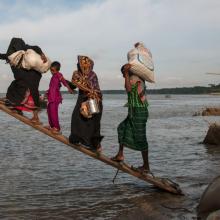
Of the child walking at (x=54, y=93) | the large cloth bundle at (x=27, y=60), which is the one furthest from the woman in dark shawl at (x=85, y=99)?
the large cloth bundle at (x=27, y=60)

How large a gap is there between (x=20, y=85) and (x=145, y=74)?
6.88 ft

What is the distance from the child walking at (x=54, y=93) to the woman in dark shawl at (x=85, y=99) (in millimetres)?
248

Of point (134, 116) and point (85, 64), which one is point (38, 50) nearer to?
point (85, 64)

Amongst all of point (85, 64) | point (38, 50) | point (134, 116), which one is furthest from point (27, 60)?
point (134, 116)

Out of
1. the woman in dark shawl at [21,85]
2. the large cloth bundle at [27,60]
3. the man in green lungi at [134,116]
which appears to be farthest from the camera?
the man in green lungi at [134,116]

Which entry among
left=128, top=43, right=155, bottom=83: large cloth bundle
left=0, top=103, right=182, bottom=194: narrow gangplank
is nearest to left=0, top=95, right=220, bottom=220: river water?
left=0, top=103, right=182, bottom=194: narrow gangplank

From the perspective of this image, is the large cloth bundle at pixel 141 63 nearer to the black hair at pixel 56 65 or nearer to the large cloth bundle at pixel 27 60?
the black hair at pixel 56 65

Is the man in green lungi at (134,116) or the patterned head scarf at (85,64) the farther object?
the man in green lungi at (134,116)

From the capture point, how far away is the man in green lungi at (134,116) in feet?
24.8

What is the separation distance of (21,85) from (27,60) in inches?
18.0

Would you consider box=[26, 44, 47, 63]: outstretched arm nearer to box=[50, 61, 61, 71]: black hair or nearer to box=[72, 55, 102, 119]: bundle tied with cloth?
box=[50, 61, 61, 71]: black hair

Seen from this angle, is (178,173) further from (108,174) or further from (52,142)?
(52,142)

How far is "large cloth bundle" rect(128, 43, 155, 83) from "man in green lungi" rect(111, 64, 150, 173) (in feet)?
0.30

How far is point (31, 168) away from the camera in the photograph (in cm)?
1205
